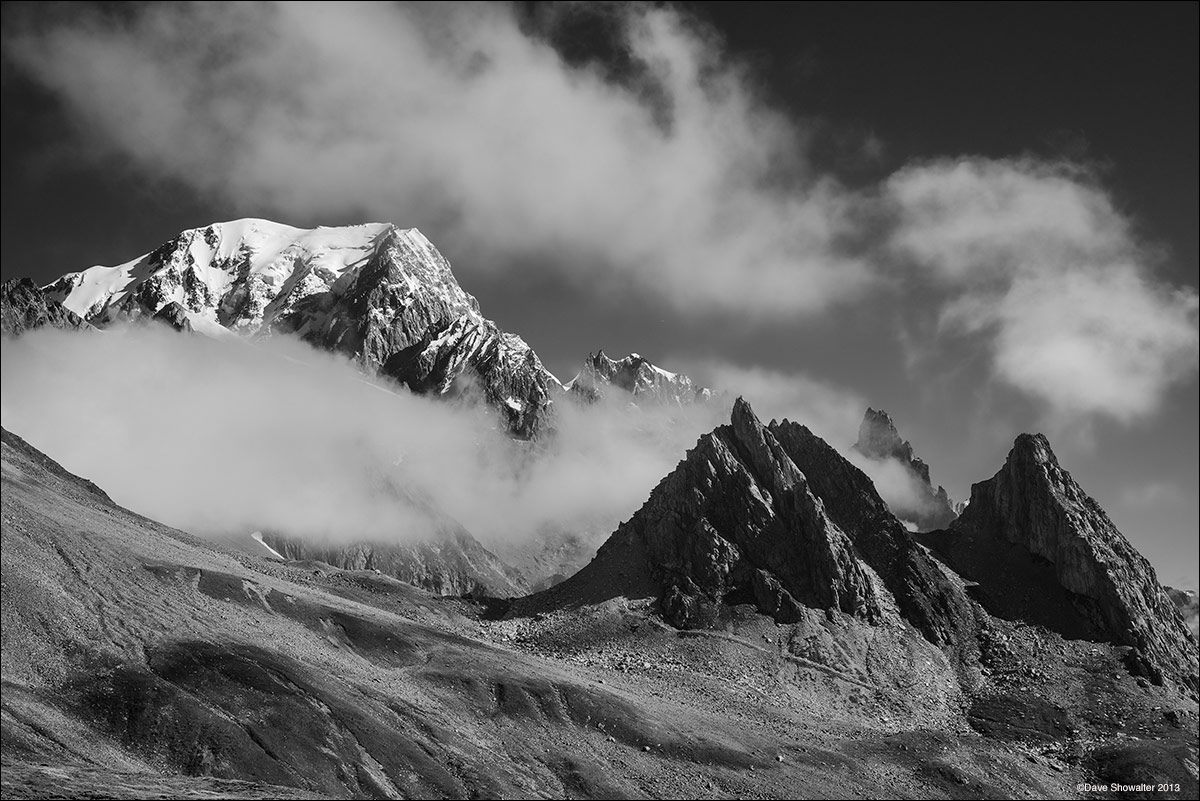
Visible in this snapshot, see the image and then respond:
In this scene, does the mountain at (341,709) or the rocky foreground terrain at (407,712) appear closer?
the mountain at (341,709)

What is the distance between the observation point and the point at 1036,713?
18588 centimetres

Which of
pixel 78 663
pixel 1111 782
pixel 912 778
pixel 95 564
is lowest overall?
pixel 78 663

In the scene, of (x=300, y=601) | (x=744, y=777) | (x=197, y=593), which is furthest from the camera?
(x=300, y=601)

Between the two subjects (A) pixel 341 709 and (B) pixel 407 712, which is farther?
(B) pixel 407 712

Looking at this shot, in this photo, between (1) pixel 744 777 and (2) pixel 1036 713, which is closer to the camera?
(1) pixel 744 777

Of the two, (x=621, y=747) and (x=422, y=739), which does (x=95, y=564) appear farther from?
(x=621, y=747)

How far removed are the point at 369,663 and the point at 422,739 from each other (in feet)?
123

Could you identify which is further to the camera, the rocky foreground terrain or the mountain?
the rocky foreground terrain

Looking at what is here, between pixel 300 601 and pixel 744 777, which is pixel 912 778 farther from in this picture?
pixel 300 601

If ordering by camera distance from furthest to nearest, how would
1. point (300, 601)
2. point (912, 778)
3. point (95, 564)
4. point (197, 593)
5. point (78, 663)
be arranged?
point (300, 601) → point (197, 593) → point (95, 564) → point (912, 778) → point (78, 663)

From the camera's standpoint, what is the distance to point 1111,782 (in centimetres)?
15325

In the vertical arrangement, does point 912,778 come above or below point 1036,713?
below

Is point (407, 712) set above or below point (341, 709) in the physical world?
above

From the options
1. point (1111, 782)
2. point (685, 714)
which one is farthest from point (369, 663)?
point (1111, 782)
